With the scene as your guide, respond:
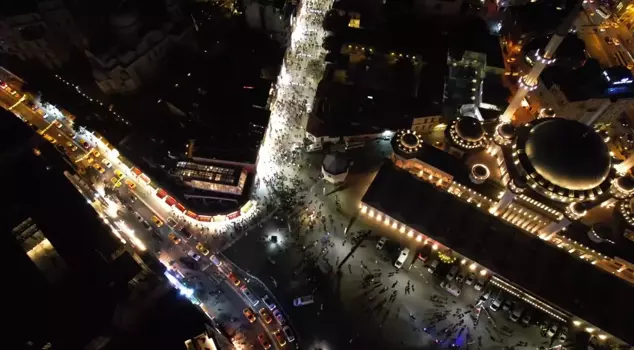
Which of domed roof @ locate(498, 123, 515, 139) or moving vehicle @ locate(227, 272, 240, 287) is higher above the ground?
domed roof @ locate(498, 123, 515, 139)

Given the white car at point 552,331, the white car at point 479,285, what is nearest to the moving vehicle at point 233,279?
the white car at point 479,285

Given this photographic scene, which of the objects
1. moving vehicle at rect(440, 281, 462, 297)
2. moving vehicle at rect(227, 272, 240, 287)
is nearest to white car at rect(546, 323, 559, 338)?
moving vehicle at rect(440, 281, 462, 297)

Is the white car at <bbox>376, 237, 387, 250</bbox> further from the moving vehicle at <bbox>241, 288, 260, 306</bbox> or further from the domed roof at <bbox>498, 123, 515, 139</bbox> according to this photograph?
the domed roof at <bbox>498, 123, 515, 139</bbox>

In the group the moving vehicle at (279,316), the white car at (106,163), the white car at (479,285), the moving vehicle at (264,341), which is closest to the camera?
the moving vehicle at (264,341)

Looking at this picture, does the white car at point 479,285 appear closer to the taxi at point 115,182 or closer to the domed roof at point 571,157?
the domed roof at point 571,157

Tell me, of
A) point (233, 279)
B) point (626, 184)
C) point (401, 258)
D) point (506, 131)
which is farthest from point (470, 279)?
point (233, 279)

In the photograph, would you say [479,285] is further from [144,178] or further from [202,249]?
[144,178]

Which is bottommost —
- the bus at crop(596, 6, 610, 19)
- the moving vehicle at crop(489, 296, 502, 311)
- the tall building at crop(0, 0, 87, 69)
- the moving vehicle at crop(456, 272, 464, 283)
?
the moving vehicle at crop(489, 296, 502, 311)
